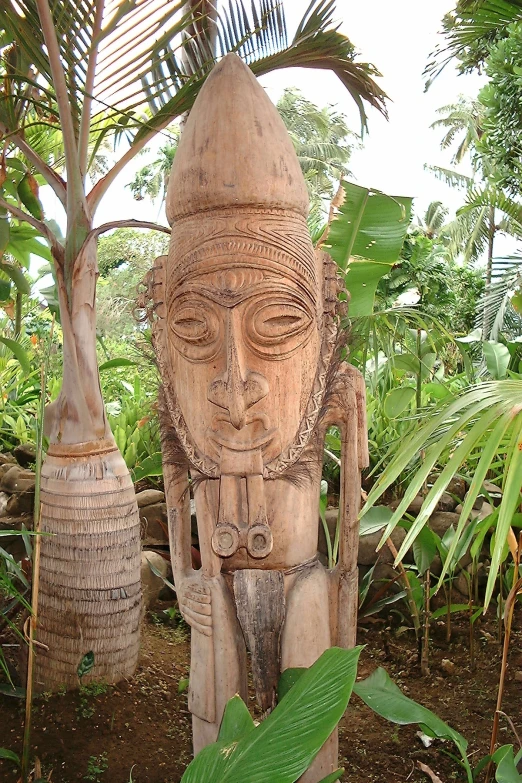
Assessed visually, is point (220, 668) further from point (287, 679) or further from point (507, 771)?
point (507, 771)

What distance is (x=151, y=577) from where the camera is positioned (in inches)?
131

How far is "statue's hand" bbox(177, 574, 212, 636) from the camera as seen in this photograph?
1.78 m

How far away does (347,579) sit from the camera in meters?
1.85

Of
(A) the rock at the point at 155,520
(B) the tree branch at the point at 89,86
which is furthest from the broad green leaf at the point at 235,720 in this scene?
(A) the rock at the point at 155,520

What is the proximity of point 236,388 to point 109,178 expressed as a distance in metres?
1.36

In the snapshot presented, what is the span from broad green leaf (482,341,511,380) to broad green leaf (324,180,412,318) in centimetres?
84

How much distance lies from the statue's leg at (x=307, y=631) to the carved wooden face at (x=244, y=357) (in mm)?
327

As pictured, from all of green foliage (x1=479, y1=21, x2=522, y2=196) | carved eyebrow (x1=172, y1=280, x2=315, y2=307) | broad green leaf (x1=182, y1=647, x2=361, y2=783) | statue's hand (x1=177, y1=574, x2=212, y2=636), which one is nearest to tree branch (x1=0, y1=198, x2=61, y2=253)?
carved eyebrow (x1=172, y1=280, x2=315, y2=307)

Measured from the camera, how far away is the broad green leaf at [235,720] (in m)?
1.32

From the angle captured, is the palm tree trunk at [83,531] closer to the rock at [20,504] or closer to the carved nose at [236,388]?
the carved nose at [236,388]

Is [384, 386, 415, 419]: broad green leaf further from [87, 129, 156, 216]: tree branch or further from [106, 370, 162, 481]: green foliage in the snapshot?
[87, 129, 156, 216]: tree branch

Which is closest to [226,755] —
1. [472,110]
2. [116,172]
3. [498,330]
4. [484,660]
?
[484,660]

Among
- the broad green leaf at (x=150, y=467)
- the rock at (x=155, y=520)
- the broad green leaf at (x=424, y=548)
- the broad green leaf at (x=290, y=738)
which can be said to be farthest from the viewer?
the rock at (x=155, y=520)

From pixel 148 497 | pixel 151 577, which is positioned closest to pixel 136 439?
pixel 148 497
